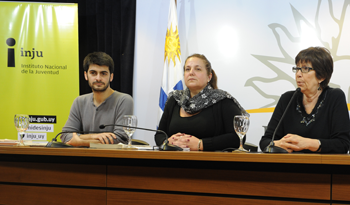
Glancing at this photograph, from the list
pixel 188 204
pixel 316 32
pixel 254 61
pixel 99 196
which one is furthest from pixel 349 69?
pixel 99 196

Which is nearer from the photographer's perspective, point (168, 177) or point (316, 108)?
point (168, 177)

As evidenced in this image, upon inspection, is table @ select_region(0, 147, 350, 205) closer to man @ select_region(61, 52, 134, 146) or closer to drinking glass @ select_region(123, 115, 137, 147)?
A: drinking glass @ select_region(123, 115, 137, 147)

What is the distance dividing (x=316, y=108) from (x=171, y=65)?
1.95 meters

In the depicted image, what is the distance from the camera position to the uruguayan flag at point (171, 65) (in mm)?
3482

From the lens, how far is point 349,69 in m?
3.30

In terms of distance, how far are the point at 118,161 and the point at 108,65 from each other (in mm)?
1293

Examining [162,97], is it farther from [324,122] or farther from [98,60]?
[324,122]

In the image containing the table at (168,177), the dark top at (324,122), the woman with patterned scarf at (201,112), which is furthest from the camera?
the woman with patterned scarf at (201,112)

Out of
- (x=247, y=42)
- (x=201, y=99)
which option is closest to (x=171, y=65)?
(x=247, y=42)

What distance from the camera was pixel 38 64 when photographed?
3.45m

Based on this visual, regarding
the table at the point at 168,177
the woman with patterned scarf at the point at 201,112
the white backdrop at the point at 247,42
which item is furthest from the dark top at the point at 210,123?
the white backdrop at the point at 247,42

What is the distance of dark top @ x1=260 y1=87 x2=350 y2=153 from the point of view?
1.68 meters

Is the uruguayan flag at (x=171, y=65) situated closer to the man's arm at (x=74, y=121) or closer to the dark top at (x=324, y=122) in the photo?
the man's arm at (x=74, y=121)

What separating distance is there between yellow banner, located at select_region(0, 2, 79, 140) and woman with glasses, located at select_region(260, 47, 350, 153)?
2.47 m
